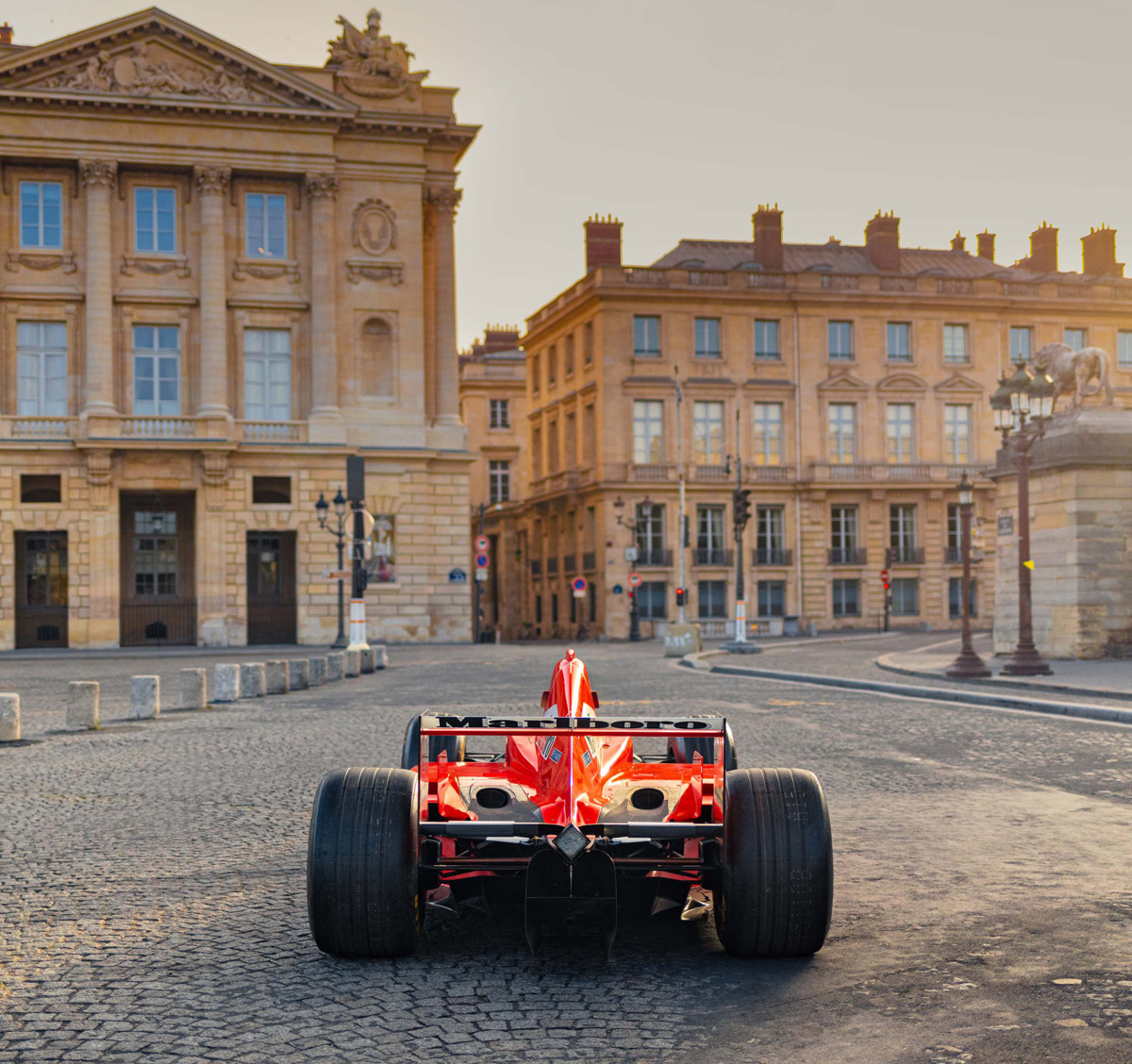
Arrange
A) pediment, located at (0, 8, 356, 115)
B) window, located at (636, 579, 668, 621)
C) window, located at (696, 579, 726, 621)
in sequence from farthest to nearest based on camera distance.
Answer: window, located at (696, 579, 726, 621)
window, located at (636, 579, 668, 621)
pediment, located at (0, 8, 356, 115)

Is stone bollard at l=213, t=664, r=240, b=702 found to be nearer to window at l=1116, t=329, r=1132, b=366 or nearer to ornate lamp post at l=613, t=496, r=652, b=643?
ornate lamp post at l=613, t=496, r=652, b=643

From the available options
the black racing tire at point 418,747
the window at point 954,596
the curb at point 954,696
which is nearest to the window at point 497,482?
the window at point 954,596

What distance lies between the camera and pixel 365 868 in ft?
17.3

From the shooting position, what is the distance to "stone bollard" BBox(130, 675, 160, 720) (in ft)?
58.7

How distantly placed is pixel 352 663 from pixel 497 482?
50572 mm

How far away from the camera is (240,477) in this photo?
1784 inches

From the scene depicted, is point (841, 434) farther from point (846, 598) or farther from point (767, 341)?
point (846, 598)

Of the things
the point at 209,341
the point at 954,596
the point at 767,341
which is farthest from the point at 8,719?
the point at 954,596

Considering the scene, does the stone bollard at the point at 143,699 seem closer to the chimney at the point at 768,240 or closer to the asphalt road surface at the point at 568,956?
the asphalt road surface at the point at 568,956

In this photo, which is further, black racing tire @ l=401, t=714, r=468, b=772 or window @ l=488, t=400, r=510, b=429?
window @ l=488, t=400, r=510, b=429

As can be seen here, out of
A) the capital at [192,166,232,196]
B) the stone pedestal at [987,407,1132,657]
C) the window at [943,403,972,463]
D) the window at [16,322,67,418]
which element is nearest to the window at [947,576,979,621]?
Answer: the window at [943,403,972,463]

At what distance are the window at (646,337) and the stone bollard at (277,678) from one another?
4147 cm

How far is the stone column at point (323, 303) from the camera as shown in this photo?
1816 inches

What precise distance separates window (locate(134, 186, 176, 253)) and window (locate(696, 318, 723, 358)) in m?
25.1
